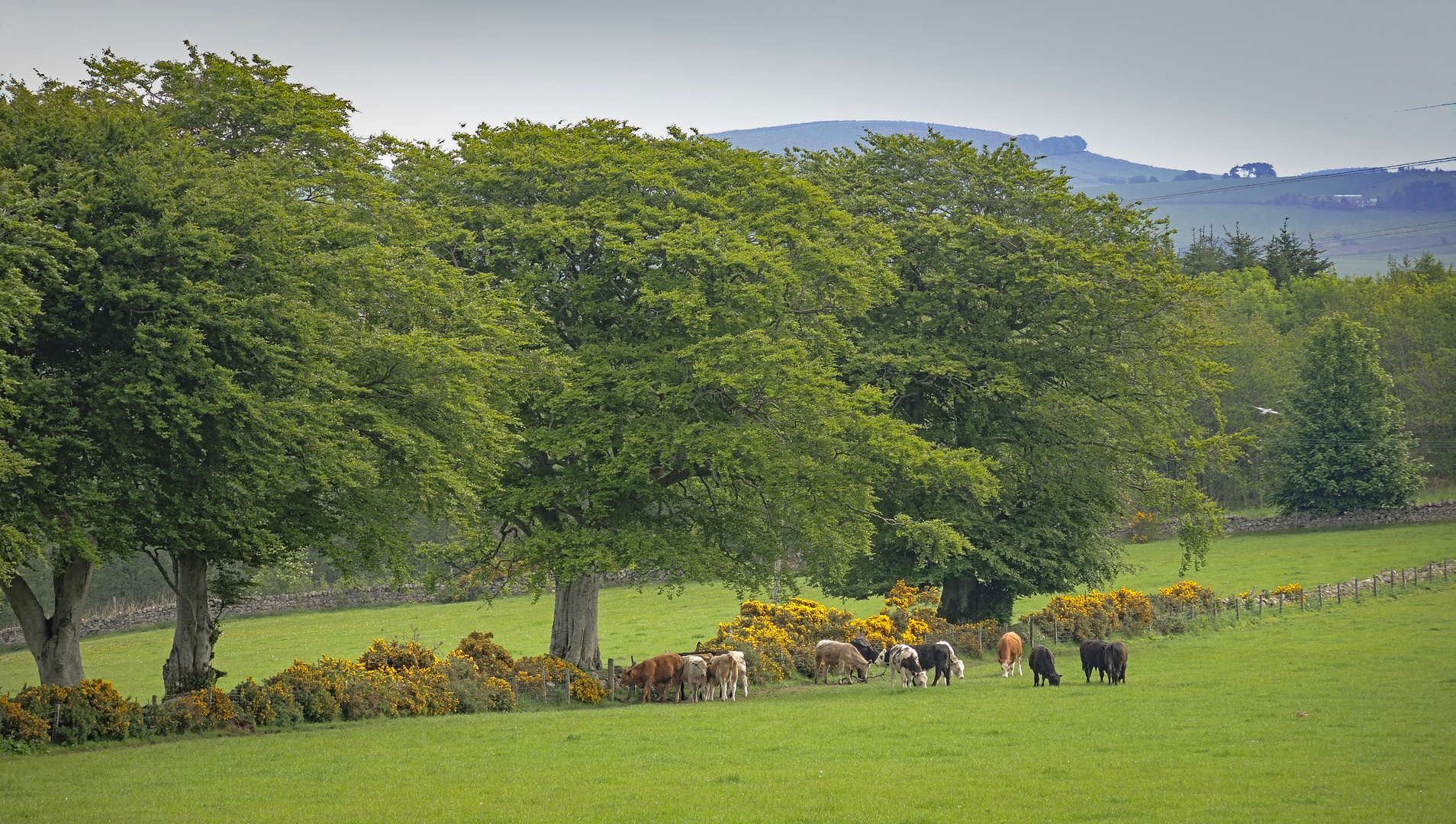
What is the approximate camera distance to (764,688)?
33094 millimetres

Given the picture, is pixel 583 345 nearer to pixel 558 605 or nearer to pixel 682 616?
pixel 558 605

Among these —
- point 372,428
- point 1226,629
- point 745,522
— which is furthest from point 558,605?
point 1226,629

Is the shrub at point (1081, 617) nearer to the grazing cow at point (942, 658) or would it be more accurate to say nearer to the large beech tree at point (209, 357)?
the grazing cow at point (942, 658)

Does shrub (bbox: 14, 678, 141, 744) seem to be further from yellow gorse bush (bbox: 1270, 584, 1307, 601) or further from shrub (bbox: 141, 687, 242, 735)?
yellow gorse bush (bbox: 1270, 584, 1307, 601)

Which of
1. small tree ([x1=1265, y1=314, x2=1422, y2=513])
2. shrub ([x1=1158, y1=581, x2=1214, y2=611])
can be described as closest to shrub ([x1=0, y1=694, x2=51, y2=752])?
shrub ([x1=1158, y1=581, x2=1214, y2=611])

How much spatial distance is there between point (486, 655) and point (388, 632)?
936 inches

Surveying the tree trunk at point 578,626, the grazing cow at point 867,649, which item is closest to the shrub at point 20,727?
the tree trunk at point 578,626

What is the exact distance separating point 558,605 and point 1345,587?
36.0 meters

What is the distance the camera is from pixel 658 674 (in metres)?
30.6

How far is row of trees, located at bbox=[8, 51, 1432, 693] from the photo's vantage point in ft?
70.1

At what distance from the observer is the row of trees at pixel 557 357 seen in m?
21.4

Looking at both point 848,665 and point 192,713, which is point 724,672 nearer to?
point 848,665

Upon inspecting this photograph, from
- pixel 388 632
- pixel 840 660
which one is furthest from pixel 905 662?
pixel 388 632

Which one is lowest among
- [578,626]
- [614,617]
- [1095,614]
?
[614,617]
